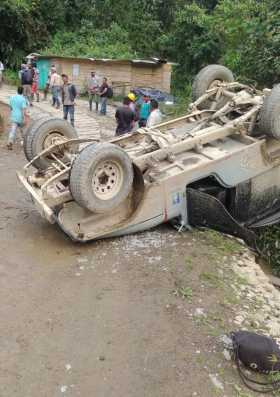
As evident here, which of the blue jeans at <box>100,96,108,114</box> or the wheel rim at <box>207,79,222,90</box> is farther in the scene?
the blue jeans at <box>100,96,108,114</box>

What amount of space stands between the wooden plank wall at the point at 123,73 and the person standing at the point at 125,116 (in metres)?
11.1

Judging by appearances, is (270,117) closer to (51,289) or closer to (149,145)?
(149,145)

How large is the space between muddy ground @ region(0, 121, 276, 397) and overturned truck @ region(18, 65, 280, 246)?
31cm

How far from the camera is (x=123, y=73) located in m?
21.1

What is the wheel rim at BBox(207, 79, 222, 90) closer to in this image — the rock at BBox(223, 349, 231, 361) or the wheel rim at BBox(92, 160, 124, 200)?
the wheel rim at BBox(92, 160, 124, 200)

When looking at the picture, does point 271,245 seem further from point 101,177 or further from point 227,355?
point 227,355

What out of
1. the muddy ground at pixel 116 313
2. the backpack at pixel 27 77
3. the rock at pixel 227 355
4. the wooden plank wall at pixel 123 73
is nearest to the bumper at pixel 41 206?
the muddy ground at pixel 116 313

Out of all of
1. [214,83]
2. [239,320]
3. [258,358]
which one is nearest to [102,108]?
[214,83]

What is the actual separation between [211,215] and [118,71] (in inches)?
608

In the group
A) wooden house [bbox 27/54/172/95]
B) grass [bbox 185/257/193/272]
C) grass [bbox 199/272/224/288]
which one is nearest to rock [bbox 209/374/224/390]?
grass [bbox 199/272/224/288]

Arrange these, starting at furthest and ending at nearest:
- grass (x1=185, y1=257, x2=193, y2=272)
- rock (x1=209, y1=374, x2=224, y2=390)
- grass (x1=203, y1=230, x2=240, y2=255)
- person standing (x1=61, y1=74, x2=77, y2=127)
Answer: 1. person standing (x1=61, y1=74, x2=77, y2=127)
2. grass (x1=203, y1=230, x2=240, y2=255)
3. grass (x1=185, y1=257, x2=193, y2=272)
4. rock (x1=209, y1=374, x2=224, y2=390)

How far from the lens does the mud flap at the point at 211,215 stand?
674 cm

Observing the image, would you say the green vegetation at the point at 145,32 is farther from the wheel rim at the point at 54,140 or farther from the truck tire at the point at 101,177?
the truck tire at the point at 101,177

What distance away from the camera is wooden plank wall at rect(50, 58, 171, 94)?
21.1 m
